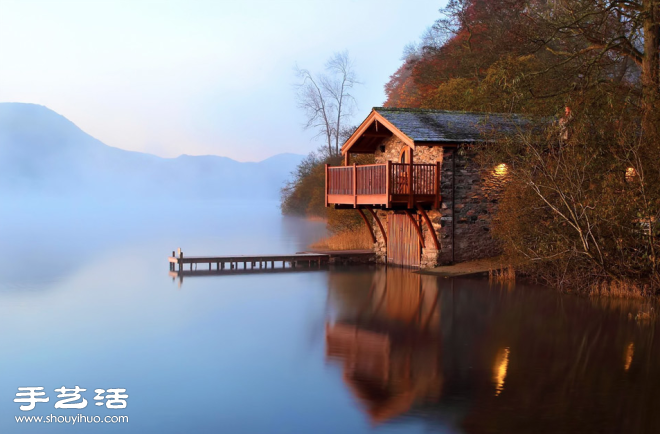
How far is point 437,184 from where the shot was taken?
888 inches

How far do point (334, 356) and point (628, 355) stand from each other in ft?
15.8

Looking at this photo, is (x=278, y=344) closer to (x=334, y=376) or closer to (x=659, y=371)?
(x=334, y=376)

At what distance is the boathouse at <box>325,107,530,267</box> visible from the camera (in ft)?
73.3

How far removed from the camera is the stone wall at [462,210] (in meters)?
22.7

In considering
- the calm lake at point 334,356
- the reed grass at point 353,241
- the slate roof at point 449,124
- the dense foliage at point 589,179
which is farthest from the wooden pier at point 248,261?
the dense foliage at point 589,179

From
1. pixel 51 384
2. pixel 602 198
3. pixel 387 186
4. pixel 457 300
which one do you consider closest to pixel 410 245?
pixel 387 186

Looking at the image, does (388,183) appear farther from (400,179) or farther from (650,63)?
(650,63)

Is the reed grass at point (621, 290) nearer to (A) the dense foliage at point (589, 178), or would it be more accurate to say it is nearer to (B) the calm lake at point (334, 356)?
(A) the dense foliage at point (589, 178)

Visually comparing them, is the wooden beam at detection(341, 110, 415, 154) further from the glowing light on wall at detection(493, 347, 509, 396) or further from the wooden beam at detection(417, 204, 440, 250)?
the glowing light on wall at detection(493, 347, 509, 396)

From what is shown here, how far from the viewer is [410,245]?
24812 millimetres

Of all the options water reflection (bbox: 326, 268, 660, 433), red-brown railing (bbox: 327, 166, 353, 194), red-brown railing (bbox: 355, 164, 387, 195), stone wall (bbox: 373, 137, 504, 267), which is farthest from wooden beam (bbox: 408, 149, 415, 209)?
water reflection (bbox: 326, 268, 660, 433)

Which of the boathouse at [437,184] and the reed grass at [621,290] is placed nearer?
the reed grass at [621,290]

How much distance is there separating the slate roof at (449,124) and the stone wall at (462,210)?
0.58m

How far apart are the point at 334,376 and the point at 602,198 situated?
9141mm
